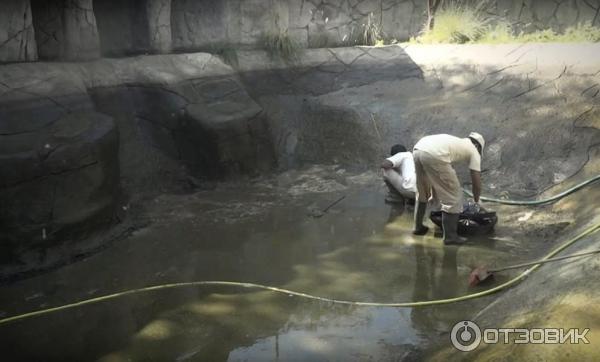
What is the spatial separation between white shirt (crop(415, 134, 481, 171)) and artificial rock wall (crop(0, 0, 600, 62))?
16.2ft

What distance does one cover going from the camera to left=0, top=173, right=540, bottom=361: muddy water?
4195 mm

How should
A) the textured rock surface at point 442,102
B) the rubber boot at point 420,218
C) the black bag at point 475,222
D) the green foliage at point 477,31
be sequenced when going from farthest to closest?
the green foliage at point 477,31
the textured rock surface at point 442,102
the rubber boot at point 420,218
the black bag at point 475,222

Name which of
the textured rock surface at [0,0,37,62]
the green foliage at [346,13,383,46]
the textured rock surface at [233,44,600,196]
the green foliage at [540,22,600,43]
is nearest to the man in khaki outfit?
the textured rock surface at [233,44,600,196]

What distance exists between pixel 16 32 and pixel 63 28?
2.54 feet

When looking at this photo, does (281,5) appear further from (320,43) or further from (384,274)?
(384,274)

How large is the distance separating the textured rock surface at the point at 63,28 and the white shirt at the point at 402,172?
4.49 m

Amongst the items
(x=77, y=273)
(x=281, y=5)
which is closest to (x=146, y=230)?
(x=77, y=273)

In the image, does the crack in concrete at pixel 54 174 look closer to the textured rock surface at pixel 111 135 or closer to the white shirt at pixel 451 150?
the textured rock surface at pixel 111 135

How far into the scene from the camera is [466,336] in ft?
12.1

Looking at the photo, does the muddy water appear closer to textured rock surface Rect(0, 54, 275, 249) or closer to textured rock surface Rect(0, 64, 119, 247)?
textured rock surface Rect(0, 64, 119, 247)

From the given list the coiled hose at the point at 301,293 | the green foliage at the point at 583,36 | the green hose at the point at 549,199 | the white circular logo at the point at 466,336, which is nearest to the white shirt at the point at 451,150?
the green hose at the point at 549,199

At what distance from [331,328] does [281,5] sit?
7509 millimetres

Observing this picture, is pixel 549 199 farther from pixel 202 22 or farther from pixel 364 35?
pixel 202 22

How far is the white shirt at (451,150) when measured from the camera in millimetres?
5824
